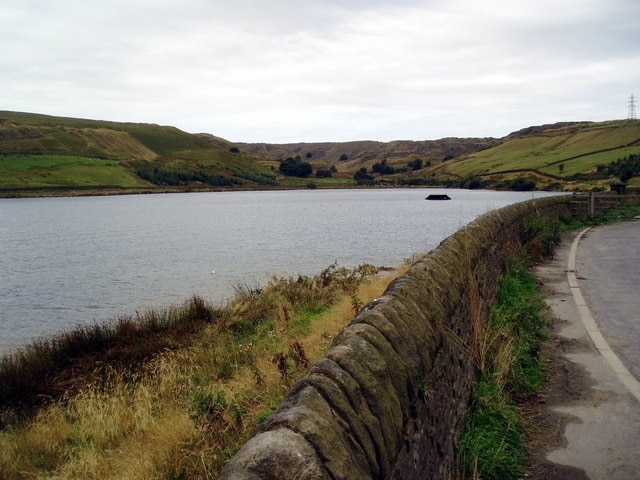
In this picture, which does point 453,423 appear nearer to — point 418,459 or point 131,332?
point 418,459

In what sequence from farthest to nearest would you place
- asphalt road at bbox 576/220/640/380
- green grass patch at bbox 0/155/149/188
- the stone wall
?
green grass patch at bbox 0/155/149/188, asphalt road at bbox 576/220/640/380, the stone wall

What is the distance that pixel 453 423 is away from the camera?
15.2 ft

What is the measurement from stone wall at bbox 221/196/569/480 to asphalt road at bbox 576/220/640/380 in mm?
2908

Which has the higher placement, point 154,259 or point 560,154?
point 560,154

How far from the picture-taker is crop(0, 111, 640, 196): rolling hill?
4301 inches

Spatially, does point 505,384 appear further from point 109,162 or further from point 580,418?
point 109,162

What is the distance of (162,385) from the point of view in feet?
28.2

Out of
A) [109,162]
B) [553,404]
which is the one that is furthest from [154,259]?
[109,162]

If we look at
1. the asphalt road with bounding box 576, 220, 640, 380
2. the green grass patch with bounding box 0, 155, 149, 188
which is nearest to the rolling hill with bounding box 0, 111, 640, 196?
the green grass patch with bounding box 0, 155, 149, 188

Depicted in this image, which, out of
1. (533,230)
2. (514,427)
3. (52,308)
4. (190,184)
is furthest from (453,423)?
(190,184)

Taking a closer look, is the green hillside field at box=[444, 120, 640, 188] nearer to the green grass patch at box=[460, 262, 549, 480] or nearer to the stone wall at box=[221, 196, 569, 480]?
the green grass patch at box=[460, 262, 549, 480]

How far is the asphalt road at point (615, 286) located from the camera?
7.68m

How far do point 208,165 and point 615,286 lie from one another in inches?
6282

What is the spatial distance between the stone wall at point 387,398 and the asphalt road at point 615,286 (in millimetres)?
2908
